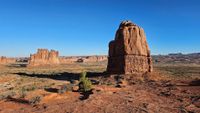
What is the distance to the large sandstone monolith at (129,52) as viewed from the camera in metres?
36.7

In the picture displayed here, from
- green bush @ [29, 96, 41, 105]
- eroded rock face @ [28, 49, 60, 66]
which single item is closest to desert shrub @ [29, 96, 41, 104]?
green bush @ [29, 96, 41, 105]

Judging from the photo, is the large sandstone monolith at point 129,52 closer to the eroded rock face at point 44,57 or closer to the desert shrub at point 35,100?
the desert shrub at point 35,100

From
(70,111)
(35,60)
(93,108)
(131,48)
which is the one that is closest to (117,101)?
(93,108)

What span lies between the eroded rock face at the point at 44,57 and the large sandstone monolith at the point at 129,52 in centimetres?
6896

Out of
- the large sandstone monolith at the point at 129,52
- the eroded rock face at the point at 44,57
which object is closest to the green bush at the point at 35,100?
the large sandstone monolith at the point at 129,52

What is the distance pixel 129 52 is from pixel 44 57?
81.3 meters

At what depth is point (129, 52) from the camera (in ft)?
122

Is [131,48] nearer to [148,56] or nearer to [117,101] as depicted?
[148,56]

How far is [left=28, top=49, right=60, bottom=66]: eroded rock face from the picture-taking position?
10377 cm

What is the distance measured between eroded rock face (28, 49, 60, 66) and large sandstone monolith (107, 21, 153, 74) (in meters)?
69.0

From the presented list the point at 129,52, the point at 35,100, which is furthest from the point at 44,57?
the point at 35,100

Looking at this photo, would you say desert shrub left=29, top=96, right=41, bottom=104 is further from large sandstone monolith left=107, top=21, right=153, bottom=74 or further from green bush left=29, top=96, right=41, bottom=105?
large sandstone monolith left=107, top=21, right=153, bottom=74

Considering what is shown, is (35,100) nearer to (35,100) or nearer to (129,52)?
(35,100)

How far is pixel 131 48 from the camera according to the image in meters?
37.7
